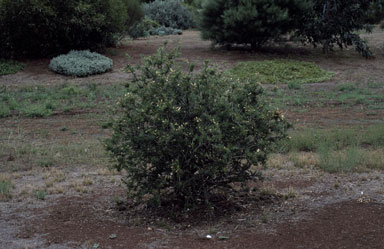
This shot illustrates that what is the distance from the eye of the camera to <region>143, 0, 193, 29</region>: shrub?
2844cm

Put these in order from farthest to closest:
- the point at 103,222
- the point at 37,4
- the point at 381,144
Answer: the point at 37,4
the point at 381,144
the point at 103,222

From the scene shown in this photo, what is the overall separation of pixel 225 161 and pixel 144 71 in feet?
4.69

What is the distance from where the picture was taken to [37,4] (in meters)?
15.6

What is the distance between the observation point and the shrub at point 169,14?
93.3 ft

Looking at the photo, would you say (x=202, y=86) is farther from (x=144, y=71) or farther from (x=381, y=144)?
(x=381, y=144)

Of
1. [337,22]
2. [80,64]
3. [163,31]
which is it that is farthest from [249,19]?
[163,31]

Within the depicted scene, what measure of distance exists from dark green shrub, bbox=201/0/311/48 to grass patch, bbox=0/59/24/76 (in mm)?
6326

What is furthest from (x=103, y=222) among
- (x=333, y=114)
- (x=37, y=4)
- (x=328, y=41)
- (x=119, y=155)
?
(x=328, y=41)

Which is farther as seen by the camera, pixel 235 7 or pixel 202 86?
pixel 235 7

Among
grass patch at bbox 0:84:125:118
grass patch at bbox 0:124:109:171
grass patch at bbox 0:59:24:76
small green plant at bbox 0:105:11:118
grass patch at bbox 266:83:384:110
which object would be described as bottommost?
grass patch at bbox 0:124:109:171

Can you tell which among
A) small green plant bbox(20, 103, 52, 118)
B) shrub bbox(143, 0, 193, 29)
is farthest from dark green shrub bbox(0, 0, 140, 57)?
shrub bbox(143, 0, 193, 29)

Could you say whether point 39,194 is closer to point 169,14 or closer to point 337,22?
point 337,22

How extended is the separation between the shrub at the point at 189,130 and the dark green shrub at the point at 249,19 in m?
11.5

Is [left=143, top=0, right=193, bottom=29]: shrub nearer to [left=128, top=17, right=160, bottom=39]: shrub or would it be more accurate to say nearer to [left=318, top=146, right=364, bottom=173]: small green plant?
[left=128, top=17, right=160, bottom=39]: shrub
